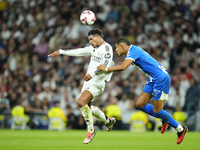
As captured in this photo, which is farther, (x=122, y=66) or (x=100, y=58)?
(x=100, y=58)

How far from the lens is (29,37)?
19562 millimetres

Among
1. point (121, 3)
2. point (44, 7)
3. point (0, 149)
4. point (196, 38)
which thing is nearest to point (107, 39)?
point (121, 3)

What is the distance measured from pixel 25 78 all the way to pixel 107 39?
4416 mm

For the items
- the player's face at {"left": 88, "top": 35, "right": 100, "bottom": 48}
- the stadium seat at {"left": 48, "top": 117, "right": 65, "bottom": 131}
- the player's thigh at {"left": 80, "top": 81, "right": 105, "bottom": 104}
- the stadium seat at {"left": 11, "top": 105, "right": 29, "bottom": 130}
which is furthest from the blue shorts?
the stadium seat at {"left": 11, "top": 105, "right": 29, "bottom": 130}

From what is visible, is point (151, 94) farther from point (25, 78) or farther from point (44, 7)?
point (44, 7)

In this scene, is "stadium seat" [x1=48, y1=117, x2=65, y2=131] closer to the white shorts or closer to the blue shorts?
the white shorts

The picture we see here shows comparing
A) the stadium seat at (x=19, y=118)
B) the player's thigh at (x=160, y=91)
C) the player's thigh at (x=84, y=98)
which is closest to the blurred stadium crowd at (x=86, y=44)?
the stadium seat at (x=19, y=118)

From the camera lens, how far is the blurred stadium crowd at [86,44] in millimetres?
15336

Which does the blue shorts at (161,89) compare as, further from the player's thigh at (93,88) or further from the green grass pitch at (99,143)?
the player's thigh at (93,88)

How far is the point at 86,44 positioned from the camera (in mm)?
17438

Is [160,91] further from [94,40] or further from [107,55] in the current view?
[94,40]

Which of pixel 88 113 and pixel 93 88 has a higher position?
pixel 93 88

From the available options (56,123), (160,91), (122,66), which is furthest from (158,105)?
(56,123)

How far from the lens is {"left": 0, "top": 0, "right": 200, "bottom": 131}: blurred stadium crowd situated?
50.3 feet
